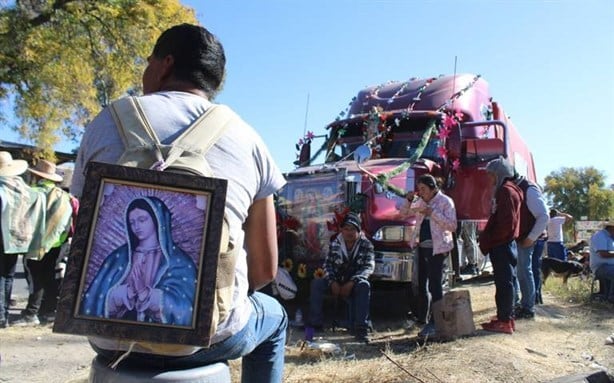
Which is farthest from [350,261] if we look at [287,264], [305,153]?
[305,153]

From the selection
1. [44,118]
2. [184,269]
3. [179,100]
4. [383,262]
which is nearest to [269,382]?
[184,269]

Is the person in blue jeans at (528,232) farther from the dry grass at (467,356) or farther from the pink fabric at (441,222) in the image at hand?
the pink fabric at (441,222)

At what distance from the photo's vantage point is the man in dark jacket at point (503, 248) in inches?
230

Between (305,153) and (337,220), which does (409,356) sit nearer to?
(337,220)

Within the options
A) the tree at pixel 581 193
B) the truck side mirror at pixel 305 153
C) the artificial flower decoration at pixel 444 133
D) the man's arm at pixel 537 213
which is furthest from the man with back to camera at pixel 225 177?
the tree at pixel 581 193

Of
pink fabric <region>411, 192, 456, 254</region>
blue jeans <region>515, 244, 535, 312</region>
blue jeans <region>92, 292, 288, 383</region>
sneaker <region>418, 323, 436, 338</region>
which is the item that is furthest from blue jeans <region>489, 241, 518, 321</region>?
blue jeans <region>92, 292, 288, 383</region>

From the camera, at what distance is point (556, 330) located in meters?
6.33

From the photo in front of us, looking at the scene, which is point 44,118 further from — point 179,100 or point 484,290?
point 179,100

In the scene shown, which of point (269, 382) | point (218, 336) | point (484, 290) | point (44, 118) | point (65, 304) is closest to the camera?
point (65, 304)

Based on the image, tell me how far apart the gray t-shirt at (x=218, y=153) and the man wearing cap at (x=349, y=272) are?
446cm

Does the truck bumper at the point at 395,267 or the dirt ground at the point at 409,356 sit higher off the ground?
the truck bumper at the point at 395,267

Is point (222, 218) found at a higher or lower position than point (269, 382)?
higher

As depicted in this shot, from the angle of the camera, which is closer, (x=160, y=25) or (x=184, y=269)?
(x=184, y=269)

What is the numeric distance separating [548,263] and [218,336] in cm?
1084
